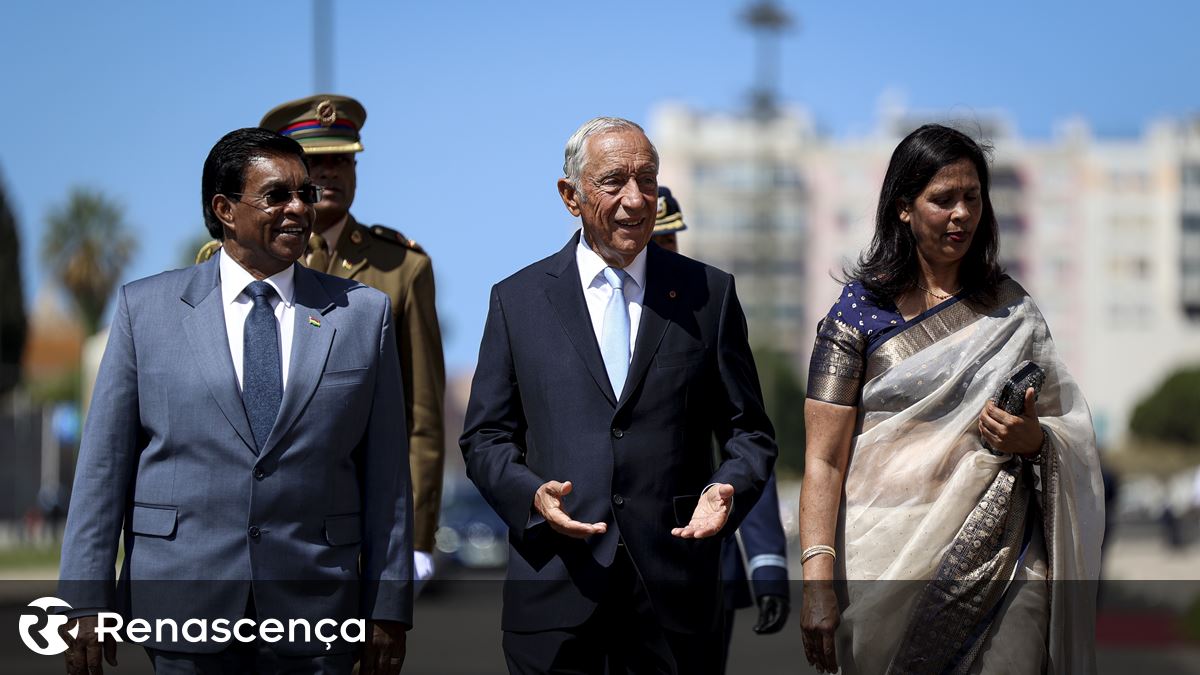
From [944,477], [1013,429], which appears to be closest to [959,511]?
[944,477]

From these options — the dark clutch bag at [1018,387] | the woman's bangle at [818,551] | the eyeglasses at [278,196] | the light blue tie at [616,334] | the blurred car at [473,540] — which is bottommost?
the blurred car at [473,540]

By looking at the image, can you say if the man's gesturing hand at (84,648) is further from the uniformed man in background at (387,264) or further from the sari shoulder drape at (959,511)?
the sari shoulder drape at (959,511)

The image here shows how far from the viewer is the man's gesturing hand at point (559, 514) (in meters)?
4.44

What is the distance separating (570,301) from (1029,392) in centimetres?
127

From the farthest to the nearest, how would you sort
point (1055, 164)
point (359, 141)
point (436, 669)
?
point (1055, 164) → point (436, 669) → point (359, 141)

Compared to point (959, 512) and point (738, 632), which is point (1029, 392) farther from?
point (738, 632)

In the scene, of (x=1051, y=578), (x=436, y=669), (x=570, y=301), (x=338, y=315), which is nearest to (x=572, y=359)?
(x=570, y=301)

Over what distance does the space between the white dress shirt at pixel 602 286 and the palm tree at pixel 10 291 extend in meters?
59.5

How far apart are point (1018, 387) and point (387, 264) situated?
2314 mm

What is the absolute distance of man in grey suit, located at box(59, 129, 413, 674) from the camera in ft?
14.9

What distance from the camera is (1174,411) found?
97.0 metres

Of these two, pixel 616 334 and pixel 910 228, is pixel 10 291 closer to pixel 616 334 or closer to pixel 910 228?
pixel 616 334

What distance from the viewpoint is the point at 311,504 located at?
459 cm

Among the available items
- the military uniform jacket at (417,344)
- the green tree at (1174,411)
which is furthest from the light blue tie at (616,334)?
the green tree at (1174,411)
